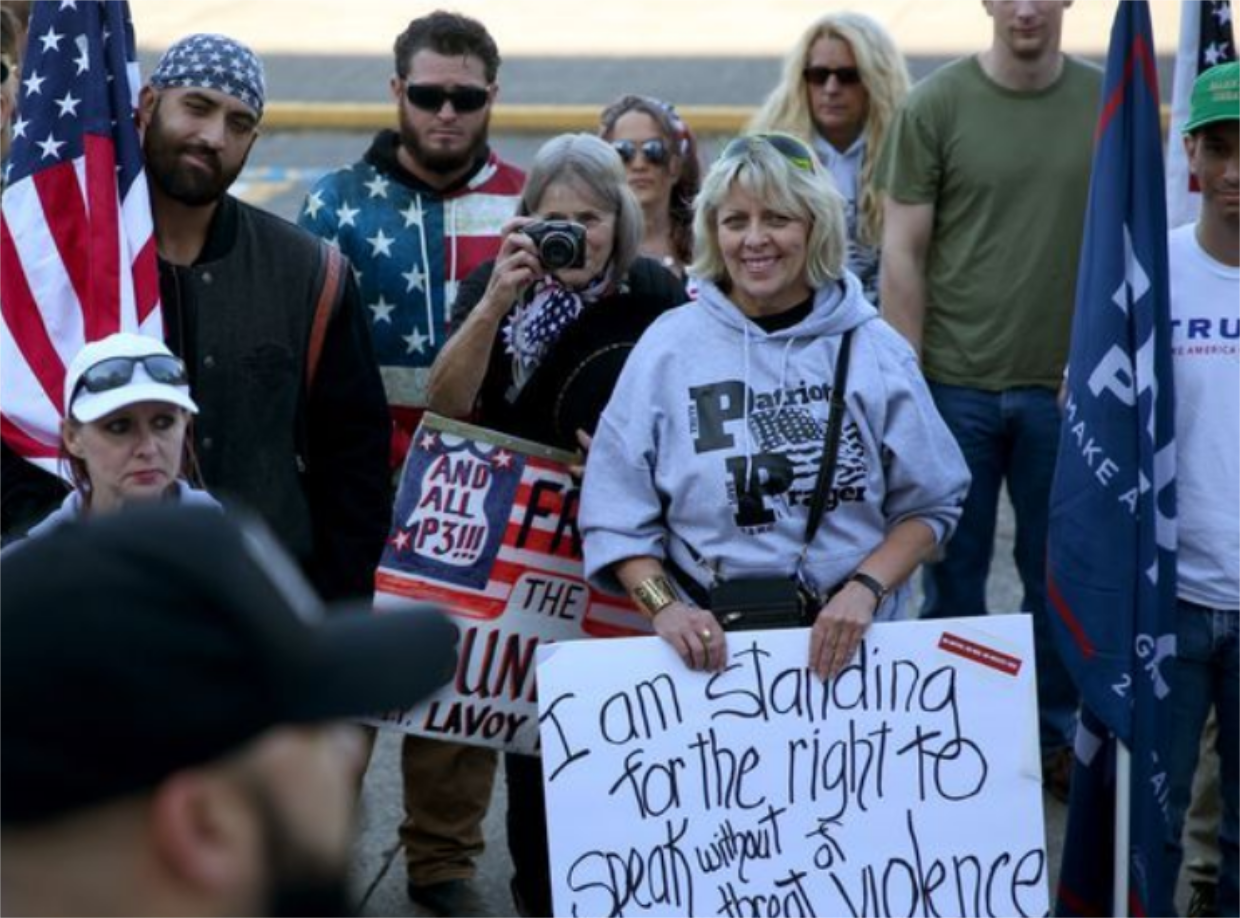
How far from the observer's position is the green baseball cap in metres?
4.54

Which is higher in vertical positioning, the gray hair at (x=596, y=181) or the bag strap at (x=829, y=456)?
the gray hair at (x=596, y=181)

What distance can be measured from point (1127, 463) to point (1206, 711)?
22.5 inches

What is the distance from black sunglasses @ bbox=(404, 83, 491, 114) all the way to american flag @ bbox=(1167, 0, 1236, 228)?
5.27 feet

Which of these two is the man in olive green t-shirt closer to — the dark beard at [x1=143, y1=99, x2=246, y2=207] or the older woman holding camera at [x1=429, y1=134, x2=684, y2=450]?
the older woman holding camera at [x1=429, y1=134, x2=684, y2=450]

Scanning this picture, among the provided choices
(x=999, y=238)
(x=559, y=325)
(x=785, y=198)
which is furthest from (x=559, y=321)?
(x=999, y=238)

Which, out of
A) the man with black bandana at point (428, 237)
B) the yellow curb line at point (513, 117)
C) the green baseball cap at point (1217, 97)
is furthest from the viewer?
the yellow curb line at point (513, 117)

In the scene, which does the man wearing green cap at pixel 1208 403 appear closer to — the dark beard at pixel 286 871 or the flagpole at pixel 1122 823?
the flagpole at pixel 1122 823

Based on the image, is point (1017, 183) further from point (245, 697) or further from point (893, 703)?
point (245, 697)

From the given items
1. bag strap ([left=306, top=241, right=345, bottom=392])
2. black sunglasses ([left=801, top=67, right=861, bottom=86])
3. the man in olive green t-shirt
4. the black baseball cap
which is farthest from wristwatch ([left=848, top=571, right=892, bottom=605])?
the black baseball cap

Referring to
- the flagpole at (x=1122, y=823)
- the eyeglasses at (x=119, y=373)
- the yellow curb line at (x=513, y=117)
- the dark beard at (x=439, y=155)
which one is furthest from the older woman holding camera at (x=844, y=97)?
the yellow curb line at (x=513, y=117)

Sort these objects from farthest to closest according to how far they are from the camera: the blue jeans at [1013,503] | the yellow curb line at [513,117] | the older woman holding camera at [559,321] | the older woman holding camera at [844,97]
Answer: the yellow curb line at [513,117]
the older woman holding camera at [844,97]
the blue jeans at [1013,503]
the older woman holding camera at [559,321]

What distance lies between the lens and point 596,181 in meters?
4.76

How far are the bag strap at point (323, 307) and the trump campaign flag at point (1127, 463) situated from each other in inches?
58.2

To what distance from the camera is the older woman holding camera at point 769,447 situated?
4.32 metres
